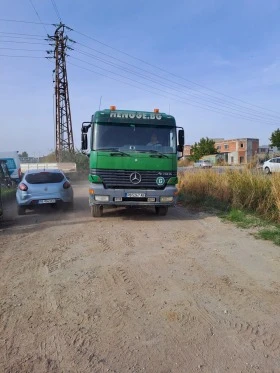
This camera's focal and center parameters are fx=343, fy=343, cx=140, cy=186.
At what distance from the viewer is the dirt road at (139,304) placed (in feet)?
9.82

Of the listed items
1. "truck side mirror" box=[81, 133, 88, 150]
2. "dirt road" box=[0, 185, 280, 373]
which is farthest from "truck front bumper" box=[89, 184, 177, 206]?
"dirt road" box=[0, 185, 280, 373]

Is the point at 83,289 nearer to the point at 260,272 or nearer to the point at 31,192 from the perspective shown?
the point at 260,272

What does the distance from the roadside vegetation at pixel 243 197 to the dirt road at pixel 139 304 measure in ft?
4.68

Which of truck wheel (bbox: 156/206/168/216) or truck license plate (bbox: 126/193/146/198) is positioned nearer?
truck license plate (bbox: 126/193/146/198)

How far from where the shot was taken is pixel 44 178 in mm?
11141

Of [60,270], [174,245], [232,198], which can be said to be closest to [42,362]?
[60,270]

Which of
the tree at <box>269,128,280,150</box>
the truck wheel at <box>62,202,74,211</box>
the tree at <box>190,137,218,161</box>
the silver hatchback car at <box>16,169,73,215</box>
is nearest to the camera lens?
the silver hatchback car at <box>16,169,73,215</box>

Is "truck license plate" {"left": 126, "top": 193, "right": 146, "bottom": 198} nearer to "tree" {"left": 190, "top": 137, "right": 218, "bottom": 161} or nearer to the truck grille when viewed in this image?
the truck grille

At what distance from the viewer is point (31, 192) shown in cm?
1073

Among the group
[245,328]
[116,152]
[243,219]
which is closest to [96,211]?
[116,152]

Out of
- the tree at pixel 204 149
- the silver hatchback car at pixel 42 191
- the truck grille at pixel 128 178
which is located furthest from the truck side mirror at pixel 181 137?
the tree at pixel 204 149

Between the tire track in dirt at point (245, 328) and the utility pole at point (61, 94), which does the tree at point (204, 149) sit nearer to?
the utility pole at point (61, 94)

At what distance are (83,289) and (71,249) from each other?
2110 millimetres

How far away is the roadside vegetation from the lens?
28.4 ft
